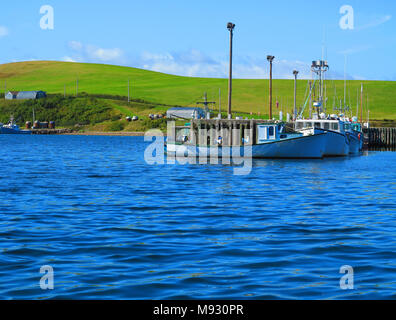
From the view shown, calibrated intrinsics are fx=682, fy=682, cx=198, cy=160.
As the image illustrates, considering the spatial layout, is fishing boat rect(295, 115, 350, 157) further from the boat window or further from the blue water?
the blue water

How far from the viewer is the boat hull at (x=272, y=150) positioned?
5819 cm

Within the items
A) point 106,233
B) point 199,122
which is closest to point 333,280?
point 106,233

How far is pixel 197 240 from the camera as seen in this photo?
1775 cm

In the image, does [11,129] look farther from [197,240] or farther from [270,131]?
[197,240]

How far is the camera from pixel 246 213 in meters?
23.6

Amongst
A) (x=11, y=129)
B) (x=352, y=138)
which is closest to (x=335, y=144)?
(x=352, y=138)

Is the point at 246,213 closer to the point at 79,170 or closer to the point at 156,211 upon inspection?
the point at 156,211

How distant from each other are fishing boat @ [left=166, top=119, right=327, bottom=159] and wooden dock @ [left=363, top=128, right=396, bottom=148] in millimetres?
43942

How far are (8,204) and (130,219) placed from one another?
21.2 feet

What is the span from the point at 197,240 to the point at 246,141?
43942 mm

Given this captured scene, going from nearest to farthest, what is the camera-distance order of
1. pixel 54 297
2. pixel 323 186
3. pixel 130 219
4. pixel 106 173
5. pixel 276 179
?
pixel 54 297 → pixel 130 219 → pixel 323 186 → pixel 276 179 → pixel 106 173

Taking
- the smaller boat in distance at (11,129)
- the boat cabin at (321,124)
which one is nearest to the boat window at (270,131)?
the boat cabin at (321,124)

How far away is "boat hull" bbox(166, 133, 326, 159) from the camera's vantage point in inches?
2291

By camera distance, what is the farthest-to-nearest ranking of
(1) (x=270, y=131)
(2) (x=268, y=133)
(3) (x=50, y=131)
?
(3) (x=50, y=131) < (2) (x=268, y=133) < (1) (x=270, y=131)
